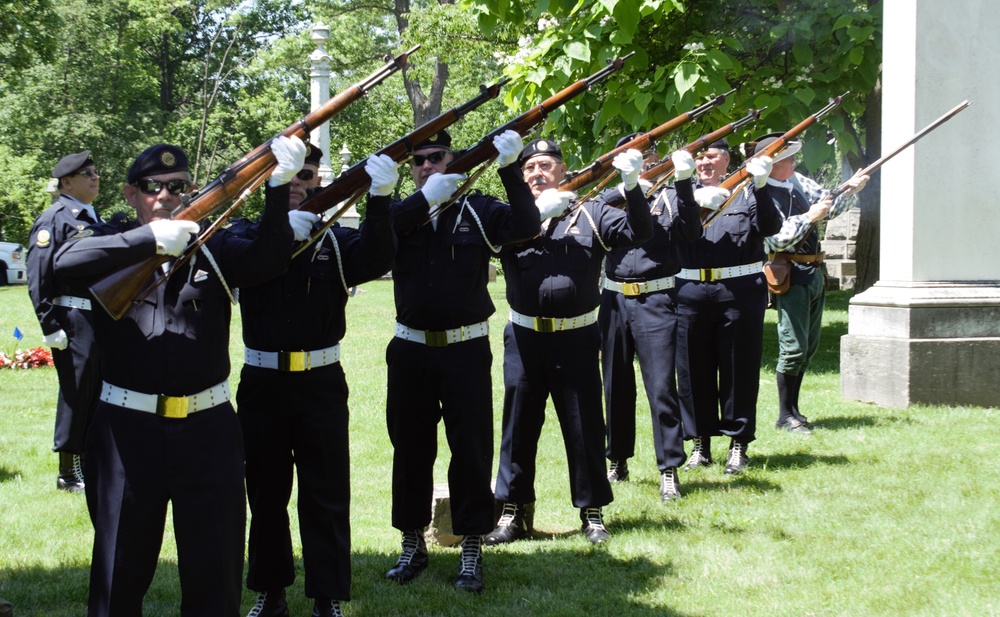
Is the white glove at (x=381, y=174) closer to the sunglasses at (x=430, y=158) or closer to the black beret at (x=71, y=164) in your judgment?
the sunglasses at (x=430, y=158)

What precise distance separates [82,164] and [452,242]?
297 centimetres

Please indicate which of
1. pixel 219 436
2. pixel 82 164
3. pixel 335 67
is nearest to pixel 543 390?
pixel 219 436

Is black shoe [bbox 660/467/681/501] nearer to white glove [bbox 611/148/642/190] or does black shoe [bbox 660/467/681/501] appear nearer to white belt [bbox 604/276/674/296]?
white belt [bbox 604/276/674/296]

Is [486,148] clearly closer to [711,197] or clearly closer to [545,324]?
[545,324]

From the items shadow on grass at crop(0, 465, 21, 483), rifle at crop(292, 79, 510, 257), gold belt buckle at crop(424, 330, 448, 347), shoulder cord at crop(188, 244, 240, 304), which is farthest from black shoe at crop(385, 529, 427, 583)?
shadow on grass at crop(0, 465, 21, 483)

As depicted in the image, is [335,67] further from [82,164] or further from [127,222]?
[127,222]

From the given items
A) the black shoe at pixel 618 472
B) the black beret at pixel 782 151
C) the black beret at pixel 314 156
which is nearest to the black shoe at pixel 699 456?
the black shoe at pixel 618 472

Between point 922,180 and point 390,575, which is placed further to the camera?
point 922,180

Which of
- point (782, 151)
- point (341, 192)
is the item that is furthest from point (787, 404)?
point (341, 192)

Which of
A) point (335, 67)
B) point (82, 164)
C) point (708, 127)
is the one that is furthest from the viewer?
point (335, 67)

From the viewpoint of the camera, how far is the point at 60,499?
7227mm

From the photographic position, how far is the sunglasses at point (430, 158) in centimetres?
553

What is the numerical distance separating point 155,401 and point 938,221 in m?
8.08

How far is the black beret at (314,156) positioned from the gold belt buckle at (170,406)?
1.34 metres
